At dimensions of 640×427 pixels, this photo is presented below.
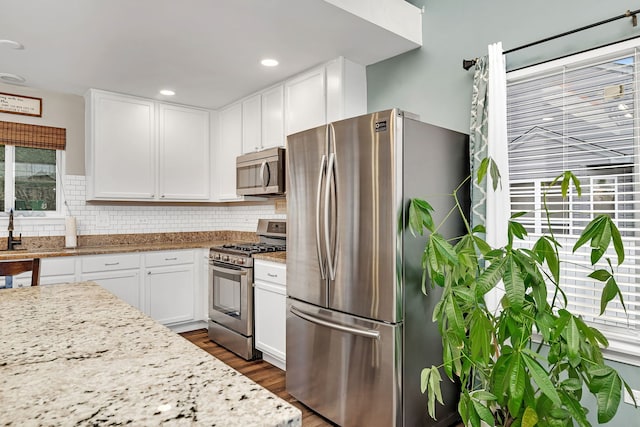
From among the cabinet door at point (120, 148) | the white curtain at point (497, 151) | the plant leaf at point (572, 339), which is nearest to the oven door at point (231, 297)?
the cabinet door at point (120, 148)

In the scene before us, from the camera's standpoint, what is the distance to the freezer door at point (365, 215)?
6.73 ft

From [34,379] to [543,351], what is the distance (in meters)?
2.36

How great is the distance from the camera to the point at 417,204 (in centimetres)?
197

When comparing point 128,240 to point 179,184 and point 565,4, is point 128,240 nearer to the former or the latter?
point 179,184

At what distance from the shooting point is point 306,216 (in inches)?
100

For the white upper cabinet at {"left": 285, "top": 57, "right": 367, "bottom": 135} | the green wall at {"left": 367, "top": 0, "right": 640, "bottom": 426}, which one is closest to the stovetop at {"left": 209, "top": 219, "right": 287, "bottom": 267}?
the white upper cabinet at {"left": 285, "top": 57, "right": 367, "bottom": 135}

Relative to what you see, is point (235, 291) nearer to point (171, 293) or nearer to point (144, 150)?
point (171, 293)

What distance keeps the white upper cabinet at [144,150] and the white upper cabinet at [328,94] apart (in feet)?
5.17

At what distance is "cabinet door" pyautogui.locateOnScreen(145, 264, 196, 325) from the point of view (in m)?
3.90

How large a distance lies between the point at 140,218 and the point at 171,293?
0.98 metres

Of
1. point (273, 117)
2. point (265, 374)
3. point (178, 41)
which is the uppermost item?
point (178, 41)

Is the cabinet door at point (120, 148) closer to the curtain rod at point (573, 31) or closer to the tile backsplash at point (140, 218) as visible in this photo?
the tile backsplash at point (140, 218)

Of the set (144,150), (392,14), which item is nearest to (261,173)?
(144,150)

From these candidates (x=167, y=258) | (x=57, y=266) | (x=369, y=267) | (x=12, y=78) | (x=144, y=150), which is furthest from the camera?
(x=144, y=150)
